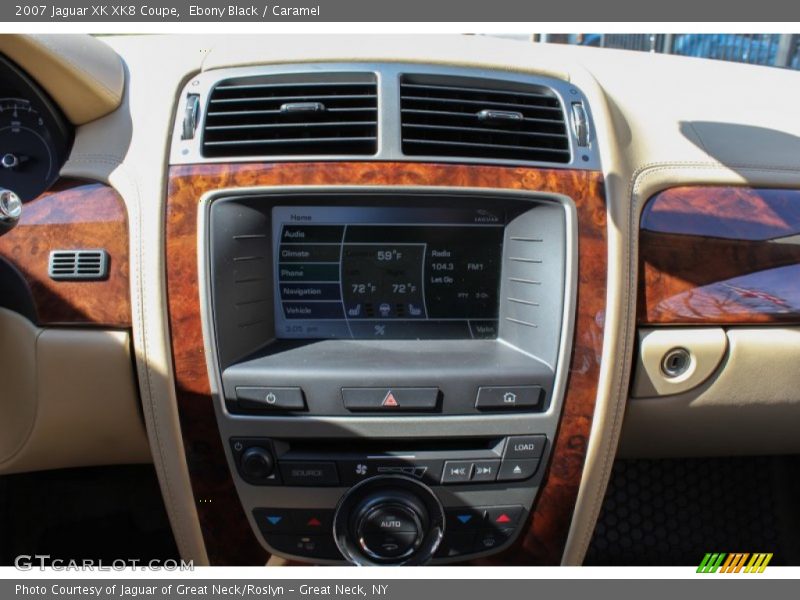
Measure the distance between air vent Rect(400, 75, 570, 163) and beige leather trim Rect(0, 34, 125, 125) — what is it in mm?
772

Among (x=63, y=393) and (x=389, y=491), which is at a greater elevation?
(x=63, y=393)

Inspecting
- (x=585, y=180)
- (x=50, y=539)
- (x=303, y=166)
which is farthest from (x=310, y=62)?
(x=50, y=539)

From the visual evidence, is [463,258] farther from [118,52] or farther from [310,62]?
[118,52]

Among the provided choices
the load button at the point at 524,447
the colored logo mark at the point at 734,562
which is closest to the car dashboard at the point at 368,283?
the load button at the point at 524,447

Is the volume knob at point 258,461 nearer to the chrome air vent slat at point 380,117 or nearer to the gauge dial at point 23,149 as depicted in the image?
the chrome air vent slat at point 380,117

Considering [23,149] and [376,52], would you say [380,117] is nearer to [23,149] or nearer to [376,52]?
[376,52]

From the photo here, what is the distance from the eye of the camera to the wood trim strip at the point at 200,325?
1735mm

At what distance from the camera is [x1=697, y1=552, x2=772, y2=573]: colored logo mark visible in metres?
2.30

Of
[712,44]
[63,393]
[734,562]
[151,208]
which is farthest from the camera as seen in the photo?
[712,44]

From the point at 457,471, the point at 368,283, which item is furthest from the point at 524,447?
the point at 368,283

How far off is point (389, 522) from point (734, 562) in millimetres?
1345

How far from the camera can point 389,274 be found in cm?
187

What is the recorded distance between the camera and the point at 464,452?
6.00 ft

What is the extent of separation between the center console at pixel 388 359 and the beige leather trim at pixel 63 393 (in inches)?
11.4
